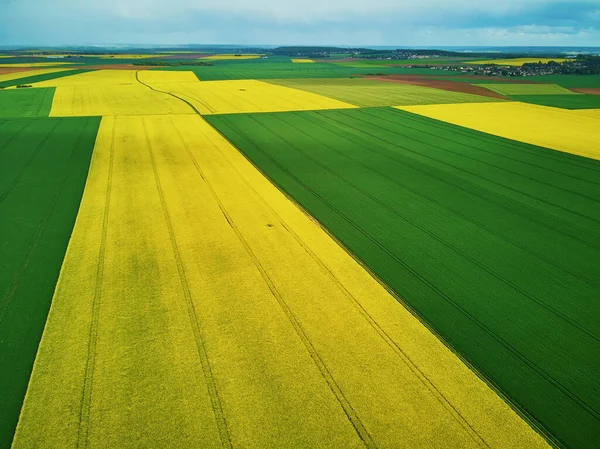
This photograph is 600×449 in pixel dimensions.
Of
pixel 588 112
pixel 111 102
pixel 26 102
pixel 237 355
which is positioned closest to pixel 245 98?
pixel 111 102

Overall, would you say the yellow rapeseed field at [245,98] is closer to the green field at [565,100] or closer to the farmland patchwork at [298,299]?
the farmland patchwork at [298,299]

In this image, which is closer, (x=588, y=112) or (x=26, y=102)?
(x=588, y=112)

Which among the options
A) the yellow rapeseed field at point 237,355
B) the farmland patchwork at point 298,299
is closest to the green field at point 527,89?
the farmland patchwork at point 298,299

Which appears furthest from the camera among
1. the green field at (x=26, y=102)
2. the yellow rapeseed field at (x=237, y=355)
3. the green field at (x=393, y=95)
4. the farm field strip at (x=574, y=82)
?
the farm field strip at (x=574, y=82)

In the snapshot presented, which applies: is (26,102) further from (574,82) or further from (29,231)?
(574,82)

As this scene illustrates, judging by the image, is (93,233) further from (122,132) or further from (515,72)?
(515,72)
